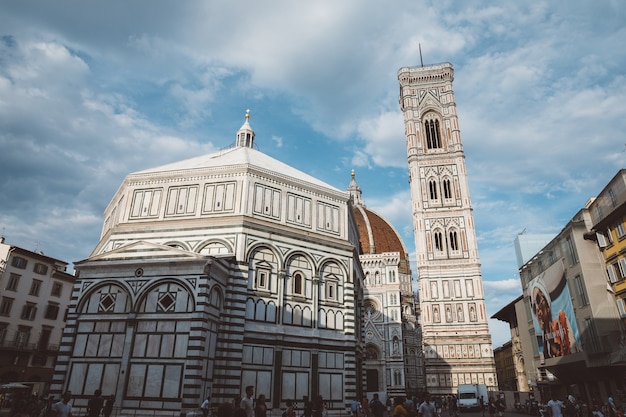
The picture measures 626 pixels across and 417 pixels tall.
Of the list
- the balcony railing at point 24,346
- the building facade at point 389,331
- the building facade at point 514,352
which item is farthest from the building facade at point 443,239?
the balcony railing at point 24,346

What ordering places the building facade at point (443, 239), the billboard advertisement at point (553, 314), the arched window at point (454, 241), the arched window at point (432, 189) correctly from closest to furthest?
the billboard advertisement at point (553, 314) → the building facade at point (443, 239) → the arched window at point (454, 241) → the arched window at point (432, 189)

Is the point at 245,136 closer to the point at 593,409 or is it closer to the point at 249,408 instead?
the point at 249,408

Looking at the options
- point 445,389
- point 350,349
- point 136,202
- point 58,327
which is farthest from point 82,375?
point 445,389

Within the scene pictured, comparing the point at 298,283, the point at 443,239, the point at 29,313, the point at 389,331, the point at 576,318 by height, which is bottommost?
the point at 576,318

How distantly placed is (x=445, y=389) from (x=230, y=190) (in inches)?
1476

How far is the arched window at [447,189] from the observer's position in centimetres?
5803

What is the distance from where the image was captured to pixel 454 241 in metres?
55.6

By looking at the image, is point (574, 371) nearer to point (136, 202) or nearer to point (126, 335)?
point (126, 335)

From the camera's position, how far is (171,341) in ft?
67.8

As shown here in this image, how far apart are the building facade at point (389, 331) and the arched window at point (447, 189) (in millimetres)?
11506

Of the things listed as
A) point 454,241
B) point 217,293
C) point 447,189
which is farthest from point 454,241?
point 217,293

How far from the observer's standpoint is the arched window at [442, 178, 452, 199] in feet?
190

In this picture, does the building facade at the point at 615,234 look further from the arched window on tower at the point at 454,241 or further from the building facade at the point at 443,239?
the arched window on tower at the point at 454,241

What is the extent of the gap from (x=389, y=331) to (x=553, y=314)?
2749 cm
